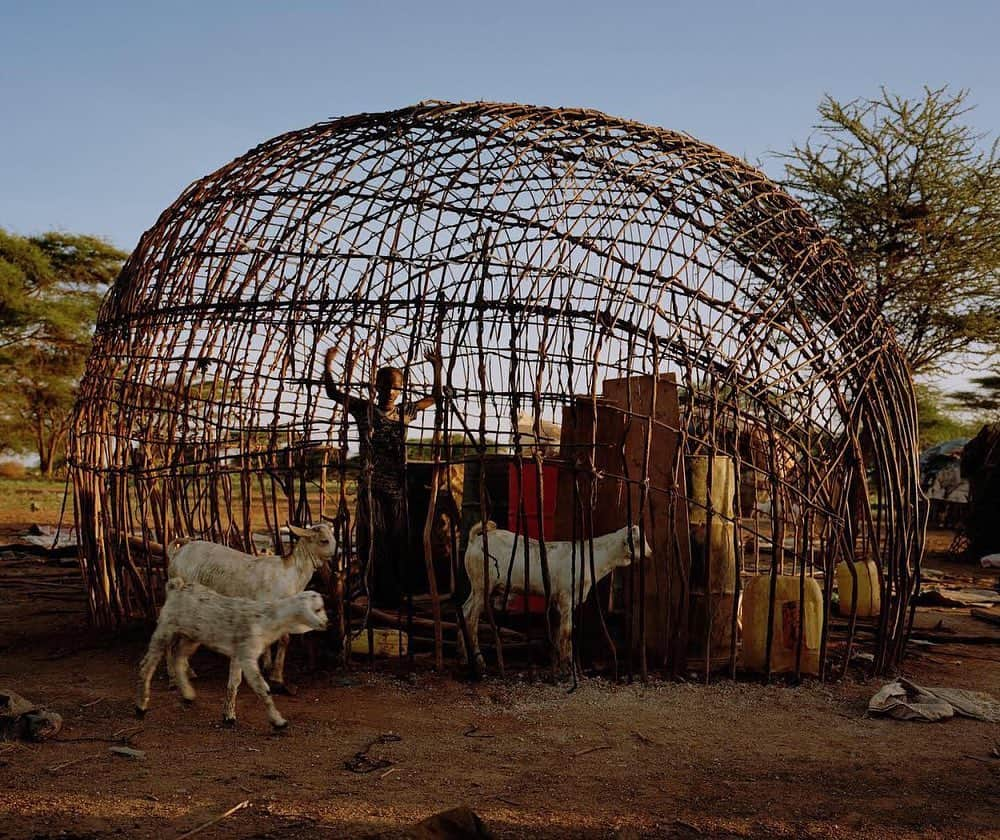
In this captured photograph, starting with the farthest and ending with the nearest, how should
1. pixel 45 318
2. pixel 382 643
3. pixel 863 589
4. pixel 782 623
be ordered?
pixel 45 318 < pixel 863 589 < pixel 382 643 < pixel 782 623

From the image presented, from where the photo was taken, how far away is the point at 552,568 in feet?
21.4

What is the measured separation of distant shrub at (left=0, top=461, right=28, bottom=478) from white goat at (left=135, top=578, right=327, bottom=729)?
29.4 metres

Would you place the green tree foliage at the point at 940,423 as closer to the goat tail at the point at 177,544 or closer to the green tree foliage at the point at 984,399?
the green tree foliage at the point at 984,399

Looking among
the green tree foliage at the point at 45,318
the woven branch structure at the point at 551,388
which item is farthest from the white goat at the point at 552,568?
the green tree foliage at the point at 45,318

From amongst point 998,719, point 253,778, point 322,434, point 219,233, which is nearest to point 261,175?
point 219,233

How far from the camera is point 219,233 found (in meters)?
7.50

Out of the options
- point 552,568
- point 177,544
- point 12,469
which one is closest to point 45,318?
point 12,469

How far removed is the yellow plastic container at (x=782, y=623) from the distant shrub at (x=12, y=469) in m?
30.3

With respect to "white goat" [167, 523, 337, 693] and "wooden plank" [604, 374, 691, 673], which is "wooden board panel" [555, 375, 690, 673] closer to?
"wooden plank" [604, 374, 691, 673]

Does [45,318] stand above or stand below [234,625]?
above

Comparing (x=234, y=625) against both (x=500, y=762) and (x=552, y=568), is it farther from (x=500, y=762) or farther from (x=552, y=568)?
(x=552, y=568)

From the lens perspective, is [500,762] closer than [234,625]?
Yes

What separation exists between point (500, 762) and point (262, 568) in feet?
6.56

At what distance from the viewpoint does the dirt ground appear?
433cm
